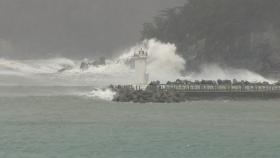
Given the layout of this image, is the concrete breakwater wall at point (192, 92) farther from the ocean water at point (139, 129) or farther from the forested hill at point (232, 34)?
the forested hill at point (232, 34)

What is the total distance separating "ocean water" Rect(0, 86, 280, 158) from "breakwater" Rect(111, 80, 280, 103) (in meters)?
1.97

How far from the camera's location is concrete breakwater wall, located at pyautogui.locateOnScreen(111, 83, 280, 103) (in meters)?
54.5

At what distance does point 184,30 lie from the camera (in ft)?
431

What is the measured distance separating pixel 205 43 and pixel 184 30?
1229 centimetres

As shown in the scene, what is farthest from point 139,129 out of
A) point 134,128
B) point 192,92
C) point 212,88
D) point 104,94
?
point 104,94

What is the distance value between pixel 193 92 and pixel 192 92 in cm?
7

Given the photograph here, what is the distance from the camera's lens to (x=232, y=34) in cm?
11712

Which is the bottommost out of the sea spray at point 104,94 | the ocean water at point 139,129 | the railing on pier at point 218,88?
the ocean water at point 139,129

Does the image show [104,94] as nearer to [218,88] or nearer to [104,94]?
[104,94]

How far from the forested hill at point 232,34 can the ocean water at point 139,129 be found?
177 ft

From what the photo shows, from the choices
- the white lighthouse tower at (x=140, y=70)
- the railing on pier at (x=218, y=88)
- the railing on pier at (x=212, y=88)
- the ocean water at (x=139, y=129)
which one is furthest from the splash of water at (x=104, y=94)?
the railing on pier at (x=218, y=88)

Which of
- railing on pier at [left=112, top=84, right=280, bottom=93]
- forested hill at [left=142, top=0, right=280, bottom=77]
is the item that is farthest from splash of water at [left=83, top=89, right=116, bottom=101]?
forested hill at [left=142, top=0, right=280, bottom=77]

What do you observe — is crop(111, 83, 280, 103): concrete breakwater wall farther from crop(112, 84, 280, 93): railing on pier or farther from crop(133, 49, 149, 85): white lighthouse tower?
crop(133, 49, 149, 85): white lighthouse tower

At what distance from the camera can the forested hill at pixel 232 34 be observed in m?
107
